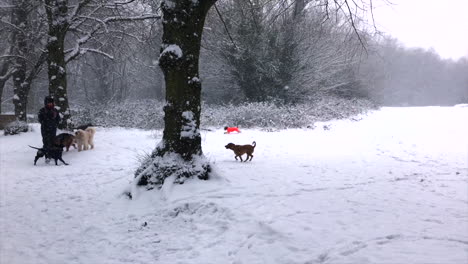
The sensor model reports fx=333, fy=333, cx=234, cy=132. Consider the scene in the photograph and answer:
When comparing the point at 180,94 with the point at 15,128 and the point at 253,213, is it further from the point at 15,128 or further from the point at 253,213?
the point at 15,128

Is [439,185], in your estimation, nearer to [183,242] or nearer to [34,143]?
[183,242]

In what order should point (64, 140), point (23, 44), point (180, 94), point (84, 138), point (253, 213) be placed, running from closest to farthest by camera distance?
point (253, 213), point (180, 94), point (64, 140), point (84, 138), point (23, 44)

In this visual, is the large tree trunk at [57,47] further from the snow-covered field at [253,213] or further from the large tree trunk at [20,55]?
the large tree trunk at [20,55]

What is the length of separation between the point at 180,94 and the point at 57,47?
8.09 m

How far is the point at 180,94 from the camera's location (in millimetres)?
5598

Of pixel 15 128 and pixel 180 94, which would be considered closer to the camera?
pixel 180 94

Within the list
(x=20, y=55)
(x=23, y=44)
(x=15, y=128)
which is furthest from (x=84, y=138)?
(x=23, y=44)

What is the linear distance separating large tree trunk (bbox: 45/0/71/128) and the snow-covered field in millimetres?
3534

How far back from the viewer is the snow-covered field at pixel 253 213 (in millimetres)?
3652

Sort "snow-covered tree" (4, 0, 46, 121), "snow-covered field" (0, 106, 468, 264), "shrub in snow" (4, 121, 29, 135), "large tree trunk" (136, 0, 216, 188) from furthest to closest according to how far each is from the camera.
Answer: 1. "shrub in snow" (4, 121, 29, 135)
2. "snow-covered tree" (4, 0, 46, 121)
3. "large tree trunk" (136, 0, 216, 188)
4. "snow-covered field" (0, 106, 468, 264)

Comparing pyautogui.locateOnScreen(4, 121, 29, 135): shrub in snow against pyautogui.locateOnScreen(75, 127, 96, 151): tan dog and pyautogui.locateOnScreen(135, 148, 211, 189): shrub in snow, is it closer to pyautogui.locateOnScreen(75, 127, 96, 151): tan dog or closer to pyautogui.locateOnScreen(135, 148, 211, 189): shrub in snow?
pyautogui.locateOnScreen(75, 127, 96, 151): tan dog

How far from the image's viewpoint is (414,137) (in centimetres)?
1212

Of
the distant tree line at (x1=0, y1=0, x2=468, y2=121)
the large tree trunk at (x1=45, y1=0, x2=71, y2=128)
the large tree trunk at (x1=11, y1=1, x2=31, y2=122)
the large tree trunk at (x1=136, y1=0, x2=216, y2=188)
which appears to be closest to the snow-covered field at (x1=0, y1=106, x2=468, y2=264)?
the large tree trunk at (x1=136, y1=0, x2=216, y2=188)

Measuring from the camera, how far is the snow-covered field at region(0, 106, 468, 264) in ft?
12.0
